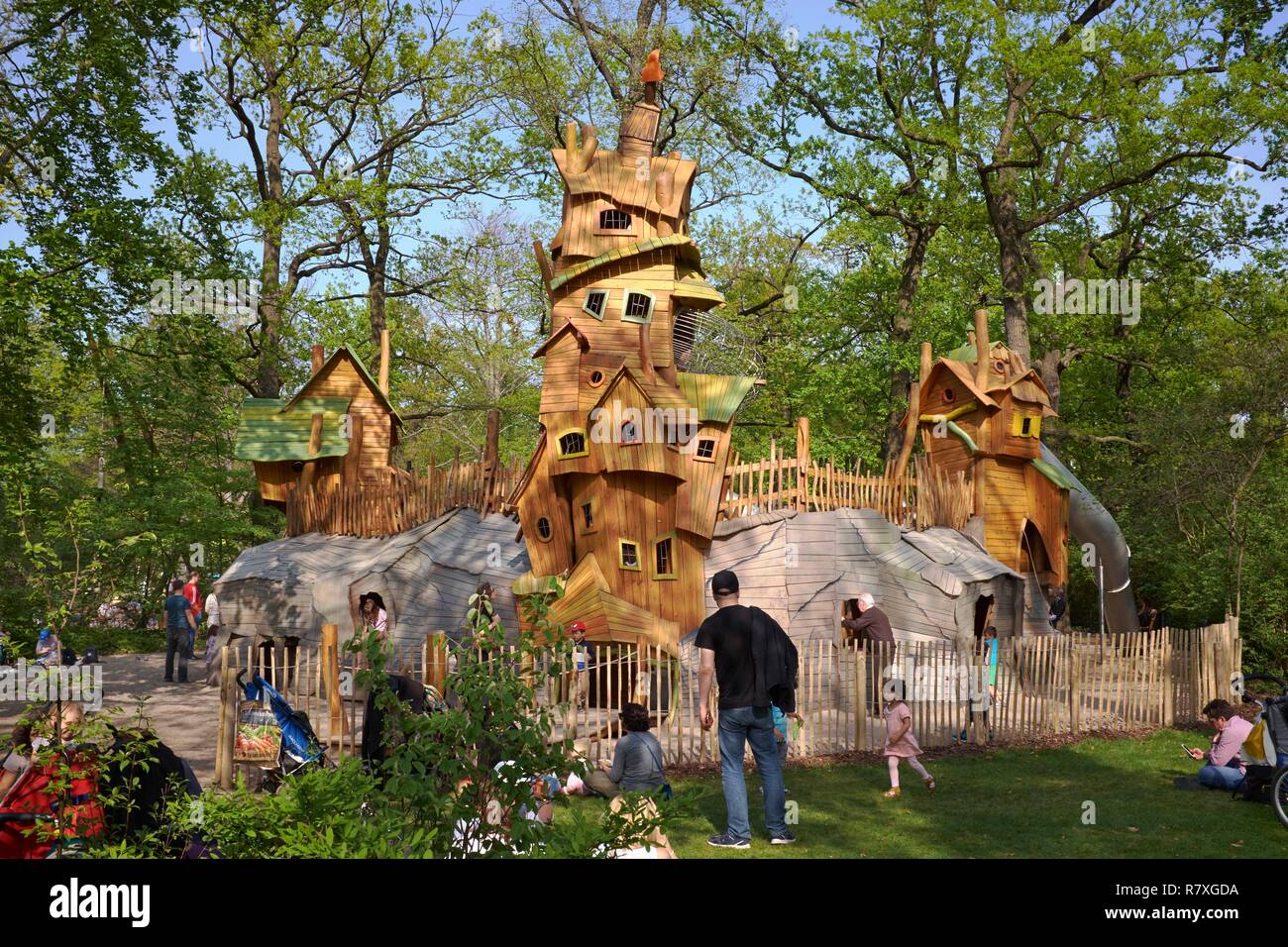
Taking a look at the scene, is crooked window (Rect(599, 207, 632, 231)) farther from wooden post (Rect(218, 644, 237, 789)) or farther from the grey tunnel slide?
the grey tunnel slide

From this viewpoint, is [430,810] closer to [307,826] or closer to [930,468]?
[307,826]

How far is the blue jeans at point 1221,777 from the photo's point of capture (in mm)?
11062

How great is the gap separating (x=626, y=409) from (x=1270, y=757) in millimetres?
9581

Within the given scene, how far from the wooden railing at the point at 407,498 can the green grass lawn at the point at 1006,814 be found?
36.2ft

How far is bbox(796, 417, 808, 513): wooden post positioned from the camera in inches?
748

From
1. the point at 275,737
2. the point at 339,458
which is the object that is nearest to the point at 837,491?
the point at 339,458

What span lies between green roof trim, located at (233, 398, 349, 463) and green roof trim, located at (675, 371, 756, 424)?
8536 millimetres

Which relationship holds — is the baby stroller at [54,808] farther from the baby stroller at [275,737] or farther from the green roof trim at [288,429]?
the green roof trim at [288,429]

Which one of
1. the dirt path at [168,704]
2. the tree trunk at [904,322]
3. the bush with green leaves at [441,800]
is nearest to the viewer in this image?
the bush with green leaves at [441,800]

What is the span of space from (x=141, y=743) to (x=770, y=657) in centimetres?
439

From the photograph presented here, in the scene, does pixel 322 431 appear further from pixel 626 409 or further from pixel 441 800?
pixel 441 800

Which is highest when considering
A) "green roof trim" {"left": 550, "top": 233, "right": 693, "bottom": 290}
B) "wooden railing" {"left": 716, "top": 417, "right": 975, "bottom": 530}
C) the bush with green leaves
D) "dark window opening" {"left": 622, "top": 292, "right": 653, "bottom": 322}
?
"green roof trim" {"left": 550, "top": 233, "right": 693, "bottom": 290}

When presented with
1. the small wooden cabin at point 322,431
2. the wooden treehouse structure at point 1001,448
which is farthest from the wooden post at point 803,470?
the small wooden cabin at point 322,431

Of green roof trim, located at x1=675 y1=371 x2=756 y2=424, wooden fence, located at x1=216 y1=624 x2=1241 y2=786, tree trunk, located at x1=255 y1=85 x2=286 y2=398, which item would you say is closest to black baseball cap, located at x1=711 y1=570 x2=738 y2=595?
wooden fence, located at x1=216 y1=624 x2=1241 y2=786
